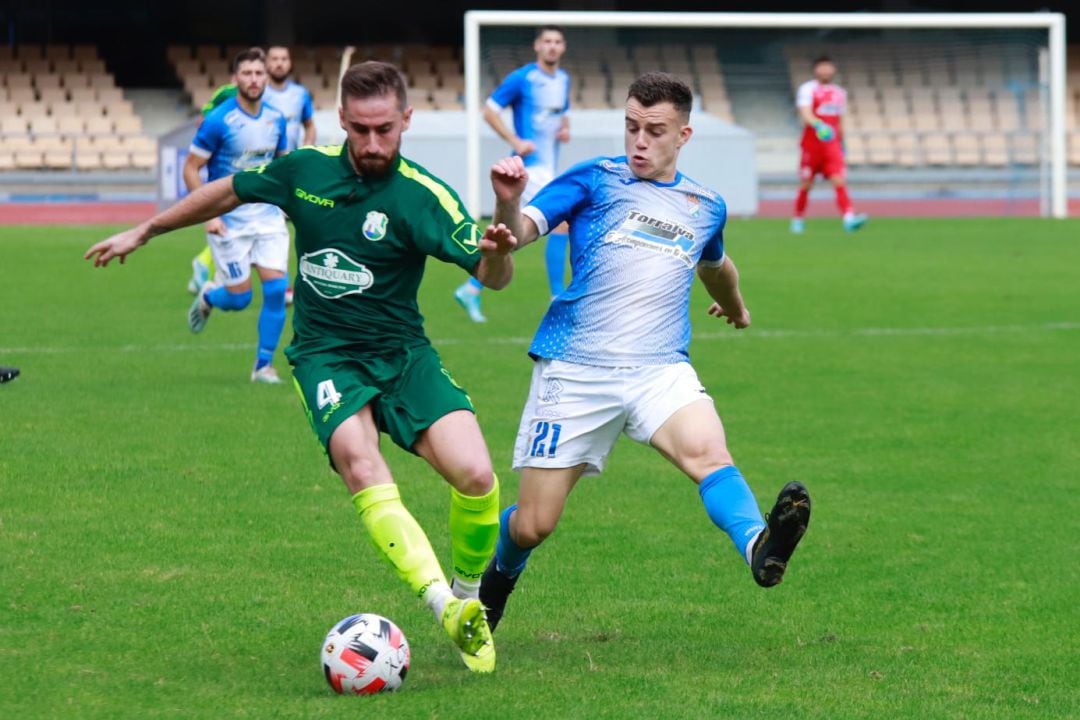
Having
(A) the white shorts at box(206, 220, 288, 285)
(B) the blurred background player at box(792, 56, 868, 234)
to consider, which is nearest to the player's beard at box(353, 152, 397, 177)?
(A) the white shorts at box(206, 220, 288, 285)

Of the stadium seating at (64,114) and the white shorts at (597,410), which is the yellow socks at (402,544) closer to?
the white shorts at (597,410)

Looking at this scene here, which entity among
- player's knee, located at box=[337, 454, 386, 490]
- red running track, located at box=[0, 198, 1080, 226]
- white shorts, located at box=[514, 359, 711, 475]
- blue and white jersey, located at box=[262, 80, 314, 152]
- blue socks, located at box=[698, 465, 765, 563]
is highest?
blue and white jersey, located at box=[262, 80, 314, 152]

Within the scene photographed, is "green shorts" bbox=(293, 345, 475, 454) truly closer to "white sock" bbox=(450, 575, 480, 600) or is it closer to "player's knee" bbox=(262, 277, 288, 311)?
"white sock" bbox=(450, 575, 480, 600)

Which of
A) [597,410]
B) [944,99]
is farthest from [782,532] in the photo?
[944,99]

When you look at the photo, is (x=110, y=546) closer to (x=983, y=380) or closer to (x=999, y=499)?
(x=999, y=499)

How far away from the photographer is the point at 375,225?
531cm

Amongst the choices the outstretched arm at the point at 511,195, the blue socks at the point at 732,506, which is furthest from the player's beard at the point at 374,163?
the blue socks at the point at 732,506

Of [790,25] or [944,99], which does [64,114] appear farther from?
[944,99]

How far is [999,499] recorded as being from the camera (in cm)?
798

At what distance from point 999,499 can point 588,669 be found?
3.48 m

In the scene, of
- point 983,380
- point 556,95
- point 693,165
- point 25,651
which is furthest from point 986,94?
point 25,651

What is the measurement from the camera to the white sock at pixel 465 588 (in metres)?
5.51

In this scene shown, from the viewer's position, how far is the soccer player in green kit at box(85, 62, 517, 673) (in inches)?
204

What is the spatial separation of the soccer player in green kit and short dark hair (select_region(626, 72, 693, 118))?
2.17 ft
